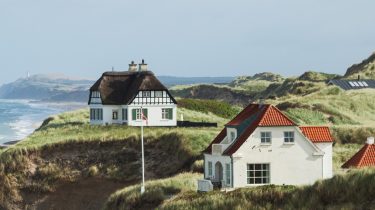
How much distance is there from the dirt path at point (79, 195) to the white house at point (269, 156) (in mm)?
16193

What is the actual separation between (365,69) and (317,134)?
76.8 metres

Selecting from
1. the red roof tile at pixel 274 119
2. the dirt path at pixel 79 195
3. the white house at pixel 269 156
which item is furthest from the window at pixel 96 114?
the red roof tile at pixel 274 119

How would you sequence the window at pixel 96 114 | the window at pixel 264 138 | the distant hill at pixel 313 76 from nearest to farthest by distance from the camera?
the window at pixel 264 138 → the window at pixel 96 114 → the distant hill at pixel 313 76

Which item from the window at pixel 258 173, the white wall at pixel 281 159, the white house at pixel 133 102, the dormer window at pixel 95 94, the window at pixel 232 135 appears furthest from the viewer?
the dormer window at pixel 95 94

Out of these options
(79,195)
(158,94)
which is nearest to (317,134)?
(79,195)

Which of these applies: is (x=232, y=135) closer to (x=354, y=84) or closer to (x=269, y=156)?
(x=269, y=156)

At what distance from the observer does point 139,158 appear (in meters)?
65.8

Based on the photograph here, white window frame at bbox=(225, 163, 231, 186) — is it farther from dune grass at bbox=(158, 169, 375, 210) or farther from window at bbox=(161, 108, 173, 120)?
window at bbox=(161, 108, 173, 120)

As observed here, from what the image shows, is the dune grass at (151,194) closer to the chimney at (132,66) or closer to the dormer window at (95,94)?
the dormer window at (95,94)

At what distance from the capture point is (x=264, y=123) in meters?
47.6

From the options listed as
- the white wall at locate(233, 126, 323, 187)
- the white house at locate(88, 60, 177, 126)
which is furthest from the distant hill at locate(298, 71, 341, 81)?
the white wall at locate(233, 126, 323, 187)

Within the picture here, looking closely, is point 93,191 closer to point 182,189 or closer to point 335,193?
point 182,189

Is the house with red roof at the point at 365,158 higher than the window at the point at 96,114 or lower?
lower

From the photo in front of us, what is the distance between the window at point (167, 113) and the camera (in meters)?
78.2
